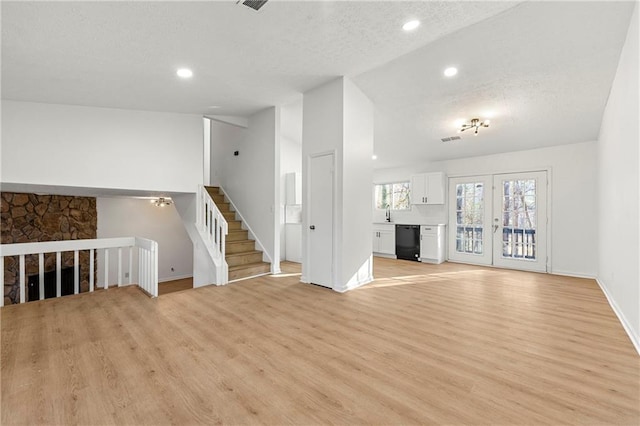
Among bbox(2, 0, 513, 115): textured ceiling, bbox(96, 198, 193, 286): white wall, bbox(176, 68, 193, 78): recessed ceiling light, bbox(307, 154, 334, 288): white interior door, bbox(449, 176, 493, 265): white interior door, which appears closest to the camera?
bbox(2, 0, 513, 115): textured ceiling

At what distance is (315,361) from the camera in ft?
6.99

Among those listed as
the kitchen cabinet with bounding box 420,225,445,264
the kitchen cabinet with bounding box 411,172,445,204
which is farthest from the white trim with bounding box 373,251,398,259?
the kitchen cabinet with bounding box 411,172,445,204

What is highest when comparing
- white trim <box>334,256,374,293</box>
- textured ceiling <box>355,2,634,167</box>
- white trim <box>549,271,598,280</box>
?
textured ceiling <box>355,2,634,167</box>

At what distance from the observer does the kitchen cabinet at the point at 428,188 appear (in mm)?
6926

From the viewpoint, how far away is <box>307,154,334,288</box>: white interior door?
4.21 meters

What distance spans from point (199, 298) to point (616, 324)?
459 centimetres

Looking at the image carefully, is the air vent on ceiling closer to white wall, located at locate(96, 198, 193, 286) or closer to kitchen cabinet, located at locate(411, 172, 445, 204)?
kitchen cabinet, located at locate(411, 172, 445, 204)

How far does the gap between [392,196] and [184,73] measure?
19.8ft

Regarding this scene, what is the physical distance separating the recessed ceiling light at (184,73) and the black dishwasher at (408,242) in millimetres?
5571

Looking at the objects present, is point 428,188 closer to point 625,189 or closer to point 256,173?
point 256,173

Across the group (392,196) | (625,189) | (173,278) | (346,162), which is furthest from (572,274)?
(173,278)

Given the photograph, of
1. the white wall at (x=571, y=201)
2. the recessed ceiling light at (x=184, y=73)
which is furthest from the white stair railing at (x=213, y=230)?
the white wall at (x=571, y=201)

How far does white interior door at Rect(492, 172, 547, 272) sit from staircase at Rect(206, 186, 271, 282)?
497 cm

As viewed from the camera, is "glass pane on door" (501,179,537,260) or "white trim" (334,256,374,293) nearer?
"white trim" (334,256,374,293)
